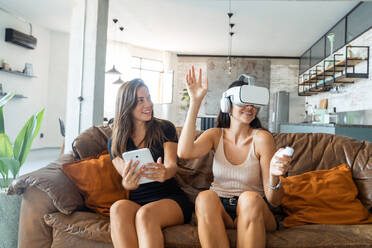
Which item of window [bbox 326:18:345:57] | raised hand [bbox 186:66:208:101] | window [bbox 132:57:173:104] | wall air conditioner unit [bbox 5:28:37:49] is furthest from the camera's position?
window [bbox 132:57:173:104]

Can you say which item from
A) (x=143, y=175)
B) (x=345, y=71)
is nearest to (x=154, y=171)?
(x=143, y=175)

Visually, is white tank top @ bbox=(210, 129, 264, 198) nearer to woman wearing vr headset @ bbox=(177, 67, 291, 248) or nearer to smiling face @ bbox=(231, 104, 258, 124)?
woman wearing vr headset @ bbox=(177, 67, 291, 248)

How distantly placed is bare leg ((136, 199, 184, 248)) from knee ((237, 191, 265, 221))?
34 cm

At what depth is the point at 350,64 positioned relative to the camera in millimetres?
4762

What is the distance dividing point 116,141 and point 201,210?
2.22 feet

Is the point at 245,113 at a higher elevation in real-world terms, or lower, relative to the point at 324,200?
higher

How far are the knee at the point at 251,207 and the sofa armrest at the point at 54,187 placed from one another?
2.95 ft

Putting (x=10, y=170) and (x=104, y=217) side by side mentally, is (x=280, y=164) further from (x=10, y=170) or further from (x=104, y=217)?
(x=10, y=170)

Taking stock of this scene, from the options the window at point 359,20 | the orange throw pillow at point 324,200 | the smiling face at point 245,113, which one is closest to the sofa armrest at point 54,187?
the smiling face at point 245,113

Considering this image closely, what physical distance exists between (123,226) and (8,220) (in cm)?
82

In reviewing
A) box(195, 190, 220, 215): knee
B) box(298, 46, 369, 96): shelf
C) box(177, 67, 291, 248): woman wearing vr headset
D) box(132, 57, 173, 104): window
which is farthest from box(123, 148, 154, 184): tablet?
box(132, 57, 173, 104): window

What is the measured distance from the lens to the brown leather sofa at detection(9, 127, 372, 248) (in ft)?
4.65

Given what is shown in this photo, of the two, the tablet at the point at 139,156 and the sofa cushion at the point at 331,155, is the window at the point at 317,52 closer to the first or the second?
the sofa cushion at the point at 331,155

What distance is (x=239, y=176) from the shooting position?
152 cm
